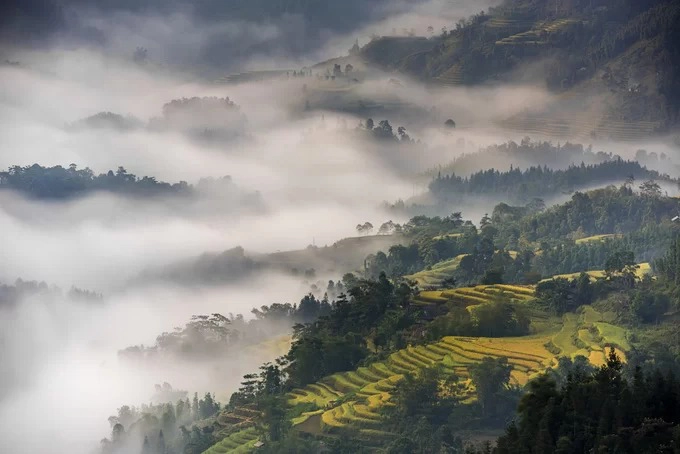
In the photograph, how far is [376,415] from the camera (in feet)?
177

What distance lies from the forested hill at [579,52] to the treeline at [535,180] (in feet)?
45.3

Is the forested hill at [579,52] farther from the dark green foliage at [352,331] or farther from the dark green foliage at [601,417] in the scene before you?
the dark green foliage at [601,417]

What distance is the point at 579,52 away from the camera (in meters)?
140

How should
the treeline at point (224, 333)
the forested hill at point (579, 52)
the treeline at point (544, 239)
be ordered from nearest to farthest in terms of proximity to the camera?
1. the treeline at point (544, 239)
2. the treeline at point (224, 333)
3. the forested hill at point (579, 52)

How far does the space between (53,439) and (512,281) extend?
22592 mm

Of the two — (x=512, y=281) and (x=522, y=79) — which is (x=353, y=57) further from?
(x=512, y=281)

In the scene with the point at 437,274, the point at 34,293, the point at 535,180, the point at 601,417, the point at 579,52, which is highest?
the point at 579,52

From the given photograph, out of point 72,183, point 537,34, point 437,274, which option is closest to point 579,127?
point 537,34

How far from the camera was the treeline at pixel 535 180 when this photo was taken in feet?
355

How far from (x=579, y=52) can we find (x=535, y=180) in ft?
100

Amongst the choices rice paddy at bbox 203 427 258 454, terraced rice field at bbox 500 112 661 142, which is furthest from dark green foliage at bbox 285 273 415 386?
terraced rice field at bbox 500 112 661 142

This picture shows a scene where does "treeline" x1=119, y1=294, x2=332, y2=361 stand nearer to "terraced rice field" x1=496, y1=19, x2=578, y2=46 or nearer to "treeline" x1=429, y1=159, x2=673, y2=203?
"treeline" x1=429, y1=159, x2=673, y2=203

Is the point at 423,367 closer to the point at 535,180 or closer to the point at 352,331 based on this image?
the point at 352,331

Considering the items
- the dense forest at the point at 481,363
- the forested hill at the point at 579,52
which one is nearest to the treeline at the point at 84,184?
the forested hill at the point at 579,52
